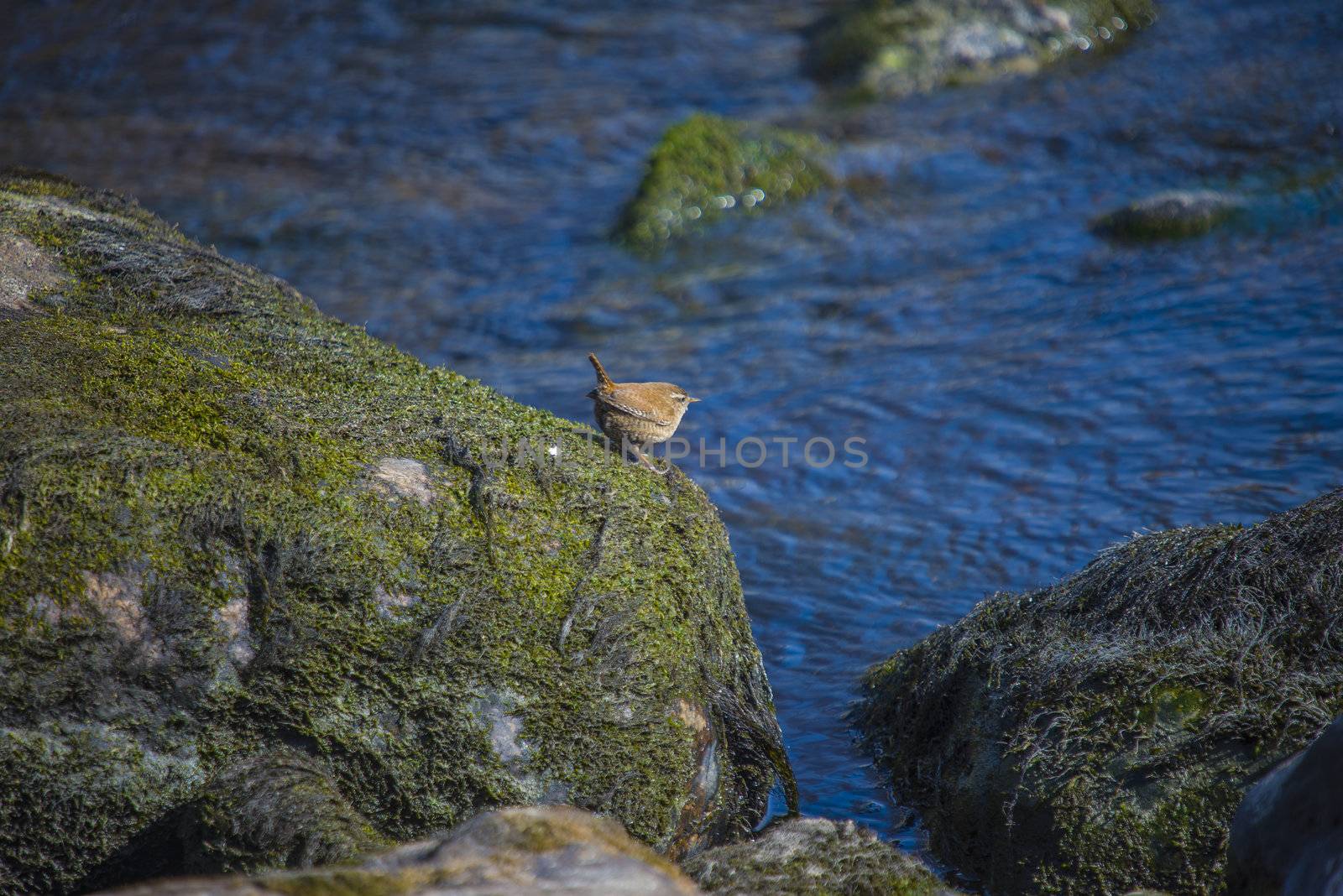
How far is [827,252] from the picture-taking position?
10727 millimetres

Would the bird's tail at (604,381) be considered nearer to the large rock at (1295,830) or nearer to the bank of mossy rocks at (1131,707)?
the bank of mossy rocks at (1131,707)

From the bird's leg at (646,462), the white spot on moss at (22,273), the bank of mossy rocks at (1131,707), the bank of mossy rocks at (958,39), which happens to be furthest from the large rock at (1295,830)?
the bank of mossy rocks at (958,39)

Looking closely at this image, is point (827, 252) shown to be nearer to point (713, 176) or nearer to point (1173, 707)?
point (713, 176)

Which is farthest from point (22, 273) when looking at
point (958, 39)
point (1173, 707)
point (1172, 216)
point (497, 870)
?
point (958, 39)

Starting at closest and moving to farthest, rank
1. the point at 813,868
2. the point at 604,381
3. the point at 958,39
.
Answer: the point at 813,868, the point at 604,381, the point at 958,39

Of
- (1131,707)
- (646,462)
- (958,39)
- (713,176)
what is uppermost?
(958,39)

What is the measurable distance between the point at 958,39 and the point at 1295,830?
1370 cm

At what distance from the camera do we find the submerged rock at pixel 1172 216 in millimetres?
10156

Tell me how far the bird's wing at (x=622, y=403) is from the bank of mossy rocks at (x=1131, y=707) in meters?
1.73

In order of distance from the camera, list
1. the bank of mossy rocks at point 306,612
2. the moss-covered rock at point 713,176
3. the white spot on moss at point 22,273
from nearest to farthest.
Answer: the bank of mossy rocks at point 306,612, the white spot on moss at point 22,273, the moss-covered rock at point 713,176

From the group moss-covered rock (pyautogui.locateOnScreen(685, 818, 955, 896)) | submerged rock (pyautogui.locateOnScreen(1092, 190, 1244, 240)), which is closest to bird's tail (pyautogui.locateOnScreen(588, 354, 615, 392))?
moss-covered rock (pyautogui.locateOnScreen(685, 818, 955, 896))

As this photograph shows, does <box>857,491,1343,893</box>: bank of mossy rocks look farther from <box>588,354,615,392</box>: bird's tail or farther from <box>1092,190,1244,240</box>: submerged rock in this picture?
<box>1092,190,1244,240</box>: submerged rock

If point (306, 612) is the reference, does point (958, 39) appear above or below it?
above

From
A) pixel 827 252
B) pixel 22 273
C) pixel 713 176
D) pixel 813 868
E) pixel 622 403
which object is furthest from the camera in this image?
pixel 713 176
